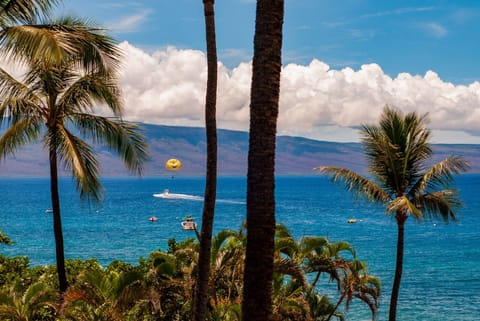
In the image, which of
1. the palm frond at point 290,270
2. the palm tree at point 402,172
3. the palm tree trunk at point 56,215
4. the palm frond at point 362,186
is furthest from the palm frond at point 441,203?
the palm tree trunk at point 56,215

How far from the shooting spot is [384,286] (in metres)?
48.7

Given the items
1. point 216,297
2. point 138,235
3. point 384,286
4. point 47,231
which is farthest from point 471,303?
point 47,231

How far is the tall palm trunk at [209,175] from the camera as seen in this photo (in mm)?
10734

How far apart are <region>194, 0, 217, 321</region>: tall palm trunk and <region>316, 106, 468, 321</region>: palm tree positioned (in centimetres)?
958

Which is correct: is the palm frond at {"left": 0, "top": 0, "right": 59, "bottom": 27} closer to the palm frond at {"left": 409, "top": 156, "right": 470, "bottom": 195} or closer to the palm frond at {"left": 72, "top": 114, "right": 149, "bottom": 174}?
the palm frond at {"left": 72, "top": 114, "right": 149, "bottom": 174}

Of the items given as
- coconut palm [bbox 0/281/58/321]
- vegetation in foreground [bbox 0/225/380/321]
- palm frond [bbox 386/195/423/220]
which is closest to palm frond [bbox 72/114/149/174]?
vegetation in foreground [bbox 0/225/380/321]

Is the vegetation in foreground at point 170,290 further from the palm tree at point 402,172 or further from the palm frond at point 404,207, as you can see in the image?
the palm tree at point 402,172

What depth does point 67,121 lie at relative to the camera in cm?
1598

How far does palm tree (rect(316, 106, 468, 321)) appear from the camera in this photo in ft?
65.9

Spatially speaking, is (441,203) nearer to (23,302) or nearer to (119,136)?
(119,136)

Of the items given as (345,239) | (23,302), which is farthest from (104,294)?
(345,239)

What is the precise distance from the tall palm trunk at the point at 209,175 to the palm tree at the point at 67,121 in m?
4.52

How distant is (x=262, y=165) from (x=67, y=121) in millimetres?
9855

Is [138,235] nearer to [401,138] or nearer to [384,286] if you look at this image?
[384,286]
